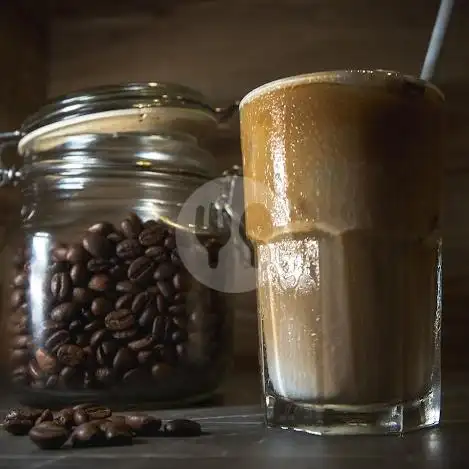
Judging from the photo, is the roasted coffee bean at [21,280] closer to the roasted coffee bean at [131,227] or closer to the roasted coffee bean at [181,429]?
the roasted coffee bean at [131,227]

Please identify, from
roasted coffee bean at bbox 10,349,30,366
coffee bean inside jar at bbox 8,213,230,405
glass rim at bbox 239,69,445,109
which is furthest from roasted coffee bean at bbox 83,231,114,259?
glass rim at bbox 239,69,445,109

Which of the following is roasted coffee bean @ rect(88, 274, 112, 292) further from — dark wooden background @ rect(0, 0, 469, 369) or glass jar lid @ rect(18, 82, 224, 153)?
dark wooden background @ rect(0, 0, 469, 369)

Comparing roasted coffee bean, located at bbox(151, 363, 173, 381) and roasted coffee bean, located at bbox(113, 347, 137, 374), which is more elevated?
roasted coffee bean, located at bbox(113, 347, 137, 374)

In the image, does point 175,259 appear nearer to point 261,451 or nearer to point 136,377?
point 136,377

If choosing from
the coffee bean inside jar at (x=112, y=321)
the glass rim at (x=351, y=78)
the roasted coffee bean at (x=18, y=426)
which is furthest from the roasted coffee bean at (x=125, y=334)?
the glass rim at (x=351, y=78)

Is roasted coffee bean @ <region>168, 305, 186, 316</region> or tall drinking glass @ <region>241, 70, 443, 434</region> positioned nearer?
tall drinking glass @ <region>241, 70, 443, 434</region>

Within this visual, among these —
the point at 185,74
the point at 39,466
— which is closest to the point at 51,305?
the point at 39,466
